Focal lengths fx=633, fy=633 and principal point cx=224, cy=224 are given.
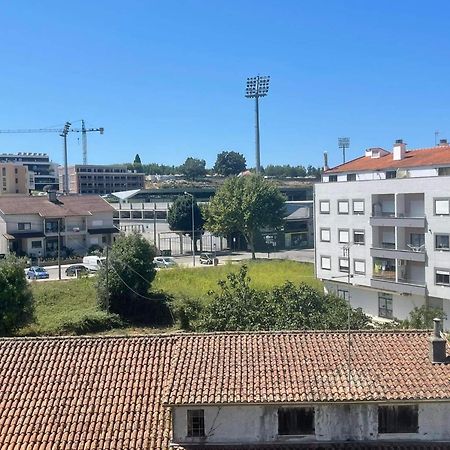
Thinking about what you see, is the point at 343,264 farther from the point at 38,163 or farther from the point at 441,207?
the point at 38,163

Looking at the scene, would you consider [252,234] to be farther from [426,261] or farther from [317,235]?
[426,261]

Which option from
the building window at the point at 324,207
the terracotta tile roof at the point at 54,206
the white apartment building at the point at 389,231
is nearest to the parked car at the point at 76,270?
the terracotta tile roof at the point at 54,206

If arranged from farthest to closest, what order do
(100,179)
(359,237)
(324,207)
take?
(100,179)
(324,207)
(359,237)

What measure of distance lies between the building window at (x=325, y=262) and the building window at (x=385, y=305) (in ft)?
14.9

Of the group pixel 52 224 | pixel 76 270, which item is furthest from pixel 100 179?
pixel 76 270

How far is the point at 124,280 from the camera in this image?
3781 centimetres

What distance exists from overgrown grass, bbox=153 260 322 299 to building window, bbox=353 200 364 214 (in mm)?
5831

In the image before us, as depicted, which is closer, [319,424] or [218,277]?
[319,424]

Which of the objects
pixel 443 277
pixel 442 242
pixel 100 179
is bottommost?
pixel 443 277

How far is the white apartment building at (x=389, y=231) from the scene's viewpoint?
3541 centimetres

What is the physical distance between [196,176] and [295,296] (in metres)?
138

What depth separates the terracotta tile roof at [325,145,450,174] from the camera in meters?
37.1

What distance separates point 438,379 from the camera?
1424 cm

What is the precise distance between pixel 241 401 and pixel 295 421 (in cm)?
149
